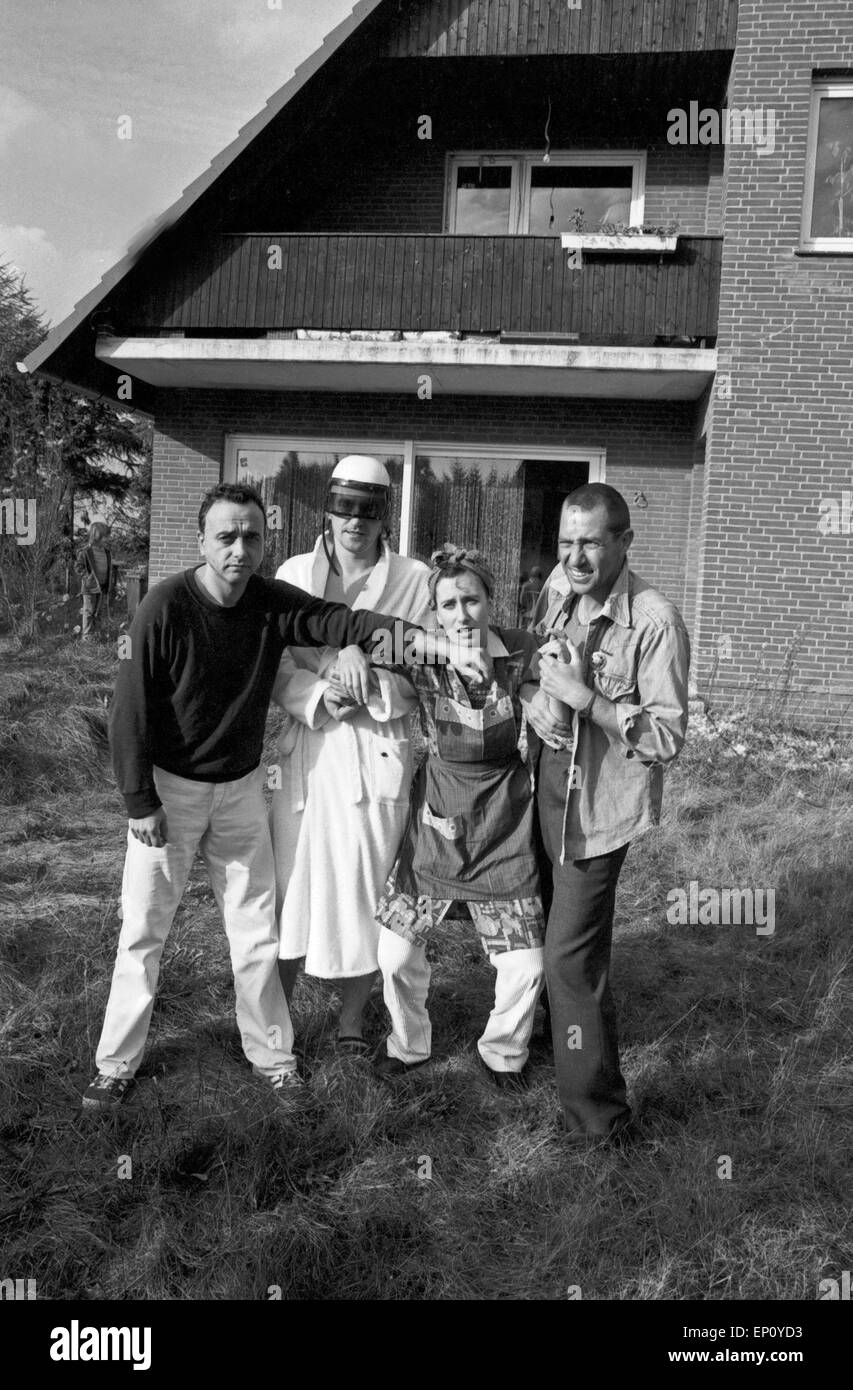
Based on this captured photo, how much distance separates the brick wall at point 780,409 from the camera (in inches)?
352

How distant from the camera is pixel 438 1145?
291 centimetres

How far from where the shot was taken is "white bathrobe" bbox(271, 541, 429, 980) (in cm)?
324

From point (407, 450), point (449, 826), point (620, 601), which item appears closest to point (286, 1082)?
point (449, 826)

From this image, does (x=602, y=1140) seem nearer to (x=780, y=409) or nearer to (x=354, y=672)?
(x=354, y=672)

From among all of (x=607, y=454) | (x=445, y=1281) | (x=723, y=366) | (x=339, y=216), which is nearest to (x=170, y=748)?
(x=445, y=1281)

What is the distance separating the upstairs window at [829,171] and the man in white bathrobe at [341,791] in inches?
295

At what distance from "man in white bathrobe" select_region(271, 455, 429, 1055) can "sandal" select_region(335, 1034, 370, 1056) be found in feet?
0.78

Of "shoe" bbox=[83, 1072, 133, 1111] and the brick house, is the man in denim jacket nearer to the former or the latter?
"shoe" bbox=[83, 1072, 133, 1111]

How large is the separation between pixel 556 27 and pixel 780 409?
4.13 metres

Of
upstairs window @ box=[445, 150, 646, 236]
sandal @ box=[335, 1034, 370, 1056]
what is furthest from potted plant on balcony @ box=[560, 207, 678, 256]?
sandal @ box=[335, 1034, 370, 1056]

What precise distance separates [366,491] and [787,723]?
256 inches

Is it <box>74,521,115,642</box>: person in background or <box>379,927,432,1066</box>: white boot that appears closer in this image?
<box>379,927,432,1066</box>: white boot
